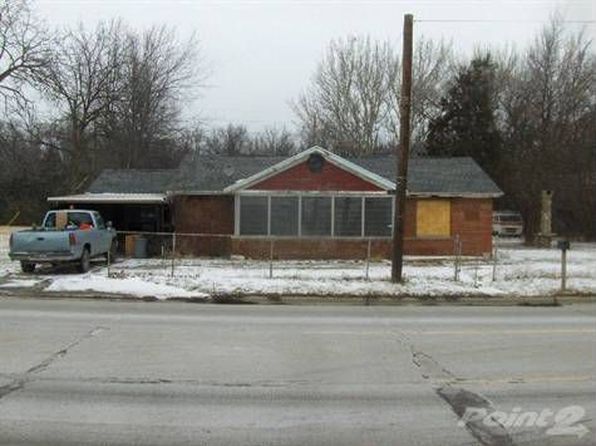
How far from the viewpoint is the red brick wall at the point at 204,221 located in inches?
1200

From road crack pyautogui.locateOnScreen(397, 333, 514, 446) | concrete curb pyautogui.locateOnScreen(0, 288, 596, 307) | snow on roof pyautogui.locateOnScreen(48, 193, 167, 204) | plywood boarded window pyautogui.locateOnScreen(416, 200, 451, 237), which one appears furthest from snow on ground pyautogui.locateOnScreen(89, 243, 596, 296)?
road crack pyautogui.locateOnScreen(397, 333, 514, 446)

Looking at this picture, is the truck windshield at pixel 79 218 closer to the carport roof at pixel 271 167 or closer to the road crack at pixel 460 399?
the carport roof at pixel 271 167

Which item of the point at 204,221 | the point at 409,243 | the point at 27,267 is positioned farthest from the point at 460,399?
the point at 204,221

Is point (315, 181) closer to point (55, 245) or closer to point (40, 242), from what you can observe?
point (55, 245)

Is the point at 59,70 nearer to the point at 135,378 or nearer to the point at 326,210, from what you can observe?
the point at 326,210

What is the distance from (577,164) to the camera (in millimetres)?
46125

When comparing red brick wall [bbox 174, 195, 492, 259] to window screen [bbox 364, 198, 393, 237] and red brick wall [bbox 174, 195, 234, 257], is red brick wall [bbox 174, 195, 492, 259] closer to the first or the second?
red brick wall [bbox 174, 195, 234, 257]

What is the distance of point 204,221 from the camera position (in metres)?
30.8

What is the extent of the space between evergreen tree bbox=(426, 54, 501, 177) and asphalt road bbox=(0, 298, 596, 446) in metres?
36.3

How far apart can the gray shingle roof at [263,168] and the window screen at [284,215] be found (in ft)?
7.13

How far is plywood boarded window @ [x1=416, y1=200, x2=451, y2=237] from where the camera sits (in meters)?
31.3

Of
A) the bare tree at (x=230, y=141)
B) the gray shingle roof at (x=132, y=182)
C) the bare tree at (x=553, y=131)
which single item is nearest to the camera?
the gray shingle roof at (x=132, y=182)

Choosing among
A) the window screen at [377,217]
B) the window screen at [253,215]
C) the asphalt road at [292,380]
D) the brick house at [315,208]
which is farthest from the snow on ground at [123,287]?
the window screen at [377,217]

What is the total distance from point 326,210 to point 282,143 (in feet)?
189
